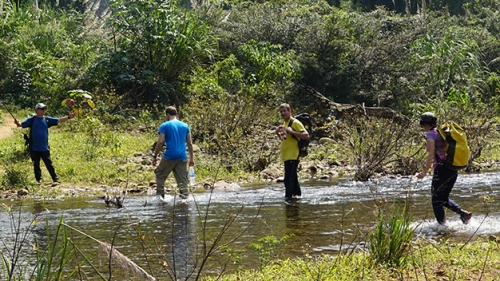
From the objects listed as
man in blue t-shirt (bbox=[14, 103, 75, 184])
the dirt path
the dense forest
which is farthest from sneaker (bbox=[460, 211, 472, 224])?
the dirt path

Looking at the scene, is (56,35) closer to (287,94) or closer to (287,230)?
(287,94)

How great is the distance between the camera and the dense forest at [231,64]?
70.3 ft

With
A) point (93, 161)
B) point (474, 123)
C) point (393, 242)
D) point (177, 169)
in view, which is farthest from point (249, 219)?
point (474, 123)

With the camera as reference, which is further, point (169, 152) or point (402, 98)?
point (402, 98)

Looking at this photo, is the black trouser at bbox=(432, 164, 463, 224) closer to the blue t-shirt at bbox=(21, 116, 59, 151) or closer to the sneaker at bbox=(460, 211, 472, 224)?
the sneaker at bbox=(460, 211, 472, 224)

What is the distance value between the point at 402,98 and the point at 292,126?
48.5 ft

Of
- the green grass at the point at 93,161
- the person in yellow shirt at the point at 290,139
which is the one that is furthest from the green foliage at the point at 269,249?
the green grass at the point at 93,161

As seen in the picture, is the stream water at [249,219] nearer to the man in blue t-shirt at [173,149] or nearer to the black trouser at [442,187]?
the black trouser at [442,187]

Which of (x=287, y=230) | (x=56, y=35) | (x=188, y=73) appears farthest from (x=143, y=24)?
(x=287, y=230)

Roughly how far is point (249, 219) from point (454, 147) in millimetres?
3203

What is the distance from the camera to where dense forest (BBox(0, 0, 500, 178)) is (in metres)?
21.4

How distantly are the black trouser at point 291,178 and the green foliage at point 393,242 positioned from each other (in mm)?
5516

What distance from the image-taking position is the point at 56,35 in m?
25.2

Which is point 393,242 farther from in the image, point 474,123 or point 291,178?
point 474,123
